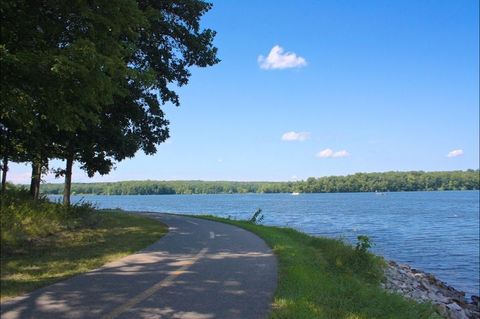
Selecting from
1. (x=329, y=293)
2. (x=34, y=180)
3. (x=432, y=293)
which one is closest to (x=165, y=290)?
(x=329, y=293)

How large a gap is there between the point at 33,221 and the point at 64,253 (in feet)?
10.4

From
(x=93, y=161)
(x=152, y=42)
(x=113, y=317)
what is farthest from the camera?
(x=93, y=161)

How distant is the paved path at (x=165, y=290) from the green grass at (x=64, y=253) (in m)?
0.43

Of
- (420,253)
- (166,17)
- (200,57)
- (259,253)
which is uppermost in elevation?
(166,17)

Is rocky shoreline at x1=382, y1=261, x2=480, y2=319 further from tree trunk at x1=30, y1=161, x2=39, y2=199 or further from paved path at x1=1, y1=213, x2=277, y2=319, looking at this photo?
tree trunk at x1=30, y1=161, x2=39, y2=199

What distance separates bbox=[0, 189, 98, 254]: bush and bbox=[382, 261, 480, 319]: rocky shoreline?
10.3 metres

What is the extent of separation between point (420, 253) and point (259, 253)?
2044 cm

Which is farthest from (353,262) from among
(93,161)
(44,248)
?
(93,161)

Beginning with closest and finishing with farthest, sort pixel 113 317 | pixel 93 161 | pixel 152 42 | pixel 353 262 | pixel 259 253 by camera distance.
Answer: pixel 113 317 < pixel 259 253 < pixel 353 262 < pixel 152 42 < pixel 93 161

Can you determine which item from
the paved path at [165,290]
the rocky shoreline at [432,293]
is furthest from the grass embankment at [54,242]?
the rocky shoreline at [432,293]

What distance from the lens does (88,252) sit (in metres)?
12.0

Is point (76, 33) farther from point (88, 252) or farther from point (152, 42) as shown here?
point (152, 42)

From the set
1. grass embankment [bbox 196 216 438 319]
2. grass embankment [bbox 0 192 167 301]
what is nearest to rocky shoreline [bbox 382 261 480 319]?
grass embankment [bbox 196 216 438 319]

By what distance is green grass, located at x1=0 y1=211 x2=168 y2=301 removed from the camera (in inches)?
332
